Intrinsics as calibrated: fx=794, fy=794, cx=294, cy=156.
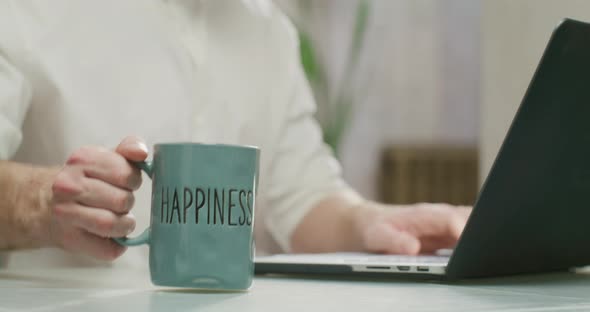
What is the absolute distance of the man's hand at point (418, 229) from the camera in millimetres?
1050

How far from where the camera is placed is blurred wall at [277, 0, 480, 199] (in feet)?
11.7

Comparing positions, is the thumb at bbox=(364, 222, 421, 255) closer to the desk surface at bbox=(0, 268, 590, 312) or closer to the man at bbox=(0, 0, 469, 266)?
the man at bbox=(0, 0, 469, 266)

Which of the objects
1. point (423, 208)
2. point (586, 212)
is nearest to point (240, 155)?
point (586, 212)

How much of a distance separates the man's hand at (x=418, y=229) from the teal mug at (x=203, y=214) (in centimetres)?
49

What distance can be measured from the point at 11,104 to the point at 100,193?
1.33 feet

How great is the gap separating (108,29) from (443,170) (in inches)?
102

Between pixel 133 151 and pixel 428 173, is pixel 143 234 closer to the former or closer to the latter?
pixel 133 151

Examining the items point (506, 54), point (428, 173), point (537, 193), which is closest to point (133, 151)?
point (537, 193)

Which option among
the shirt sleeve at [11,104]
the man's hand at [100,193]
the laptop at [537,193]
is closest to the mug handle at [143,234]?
the man's hand at [100,193]

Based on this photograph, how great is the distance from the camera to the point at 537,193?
626 mm

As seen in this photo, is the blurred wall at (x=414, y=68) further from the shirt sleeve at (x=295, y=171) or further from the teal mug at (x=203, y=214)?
the teal mug at (x=203, y=214)

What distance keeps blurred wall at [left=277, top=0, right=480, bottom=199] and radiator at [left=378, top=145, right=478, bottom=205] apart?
6cm

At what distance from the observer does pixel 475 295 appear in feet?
1.96

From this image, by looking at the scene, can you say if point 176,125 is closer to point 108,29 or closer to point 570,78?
point 108,29
